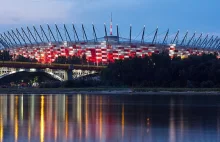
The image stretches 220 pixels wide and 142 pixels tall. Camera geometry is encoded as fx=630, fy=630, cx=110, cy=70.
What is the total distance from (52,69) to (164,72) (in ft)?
112

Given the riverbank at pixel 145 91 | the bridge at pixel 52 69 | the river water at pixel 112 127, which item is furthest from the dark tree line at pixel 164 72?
Answer: the river water at pixel 112 127

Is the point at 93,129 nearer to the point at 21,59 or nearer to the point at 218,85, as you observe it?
the point at 218,85

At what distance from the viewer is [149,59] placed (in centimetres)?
10800

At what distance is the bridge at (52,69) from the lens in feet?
408

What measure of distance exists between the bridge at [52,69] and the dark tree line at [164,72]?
18182mm

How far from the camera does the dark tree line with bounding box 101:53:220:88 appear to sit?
9712cm

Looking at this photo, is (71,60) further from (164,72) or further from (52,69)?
(164,72)

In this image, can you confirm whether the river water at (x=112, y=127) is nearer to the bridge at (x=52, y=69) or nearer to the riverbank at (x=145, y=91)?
the riverbank at (x=145, y=91)

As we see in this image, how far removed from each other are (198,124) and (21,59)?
129m

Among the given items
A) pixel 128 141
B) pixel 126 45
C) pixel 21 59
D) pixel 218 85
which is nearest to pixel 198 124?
pixel 128 141

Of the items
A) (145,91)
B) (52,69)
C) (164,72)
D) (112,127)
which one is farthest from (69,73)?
(112,127)

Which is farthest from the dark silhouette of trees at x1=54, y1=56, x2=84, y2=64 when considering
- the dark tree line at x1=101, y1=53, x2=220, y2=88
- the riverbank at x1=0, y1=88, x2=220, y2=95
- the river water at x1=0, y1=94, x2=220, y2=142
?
the river water at x1=0, y1=94, x2=220, y2=142

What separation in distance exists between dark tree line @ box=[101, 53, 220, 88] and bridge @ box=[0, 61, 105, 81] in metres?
18.2

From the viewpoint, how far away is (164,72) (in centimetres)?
9906
